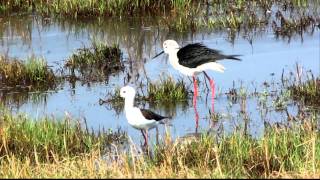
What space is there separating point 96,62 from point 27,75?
1240 mm

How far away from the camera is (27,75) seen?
10836mm

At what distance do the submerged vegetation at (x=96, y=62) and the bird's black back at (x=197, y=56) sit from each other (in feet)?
4.67

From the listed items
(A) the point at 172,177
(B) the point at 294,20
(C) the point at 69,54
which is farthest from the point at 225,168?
(B) the point at 294,20

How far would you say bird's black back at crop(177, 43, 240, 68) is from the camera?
1001cm

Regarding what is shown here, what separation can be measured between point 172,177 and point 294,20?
8464mm

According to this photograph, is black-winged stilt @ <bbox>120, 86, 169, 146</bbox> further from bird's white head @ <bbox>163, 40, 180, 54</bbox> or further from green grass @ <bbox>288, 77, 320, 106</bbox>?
bird's white head @ <bbox>163, 40, 180, 54</bbox>

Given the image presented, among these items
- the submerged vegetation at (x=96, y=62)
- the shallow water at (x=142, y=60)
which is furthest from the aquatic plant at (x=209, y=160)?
the submerged vegetation at (x=96, y=62)

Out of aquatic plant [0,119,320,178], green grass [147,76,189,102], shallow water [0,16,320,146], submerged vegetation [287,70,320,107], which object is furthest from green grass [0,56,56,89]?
aquatic plant [0,119,320,178]

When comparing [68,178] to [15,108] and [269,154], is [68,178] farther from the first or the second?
[15,108]

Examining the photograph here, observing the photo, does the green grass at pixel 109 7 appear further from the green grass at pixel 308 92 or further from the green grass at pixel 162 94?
the green grass at pixel 308 92

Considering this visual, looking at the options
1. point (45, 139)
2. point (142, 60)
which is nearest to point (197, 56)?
point (142, 60)

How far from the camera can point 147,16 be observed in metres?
15.1

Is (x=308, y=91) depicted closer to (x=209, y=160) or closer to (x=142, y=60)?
(x=209, y=160)

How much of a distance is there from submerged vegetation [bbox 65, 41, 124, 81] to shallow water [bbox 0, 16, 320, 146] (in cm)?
18
